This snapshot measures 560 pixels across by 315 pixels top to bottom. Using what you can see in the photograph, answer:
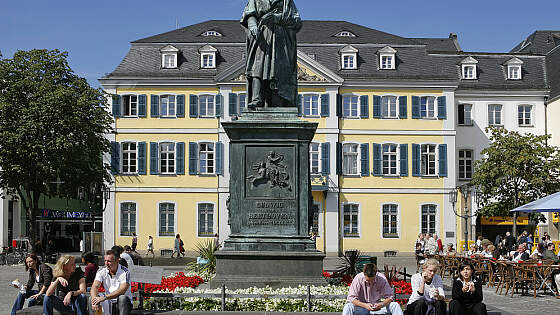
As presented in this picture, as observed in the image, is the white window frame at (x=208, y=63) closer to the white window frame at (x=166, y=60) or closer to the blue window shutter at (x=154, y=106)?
the white window frame at (x=166, y=60)

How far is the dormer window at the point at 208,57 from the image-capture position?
149ft

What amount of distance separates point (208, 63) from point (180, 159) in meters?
5.95

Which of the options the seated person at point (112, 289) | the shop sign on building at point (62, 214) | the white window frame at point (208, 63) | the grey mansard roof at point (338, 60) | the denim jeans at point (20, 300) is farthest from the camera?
the shop sign on building at point (62, 214)

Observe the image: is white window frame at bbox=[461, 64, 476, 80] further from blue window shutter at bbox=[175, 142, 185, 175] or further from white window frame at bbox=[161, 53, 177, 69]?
blue window shutter at bbox=[175, 142, 185, 175]

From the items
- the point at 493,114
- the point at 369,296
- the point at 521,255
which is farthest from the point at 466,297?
the point at 493,114

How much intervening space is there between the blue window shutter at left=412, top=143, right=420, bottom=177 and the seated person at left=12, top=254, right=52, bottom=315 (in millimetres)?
34197

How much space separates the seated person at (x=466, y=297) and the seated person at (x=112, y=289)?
427 cm

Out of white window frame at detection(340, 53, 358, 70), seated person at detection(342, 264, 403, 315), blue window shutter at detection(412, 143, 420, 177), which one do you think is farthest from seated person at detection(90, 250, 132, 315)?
white window frame at detection(340, 53, 358, 70)

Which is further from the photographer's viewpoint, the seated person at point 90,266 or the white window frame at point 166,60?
the white window frame at point 166,60

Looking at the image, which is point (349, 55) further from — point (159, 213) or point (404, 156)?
point (159, 213)

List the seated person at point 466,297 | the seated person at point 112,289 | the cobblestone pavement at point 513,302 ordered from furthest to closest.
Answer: the cobblestone pavement at point 513,302 → the seated person at point 466,297 → the seated person at point 112,289

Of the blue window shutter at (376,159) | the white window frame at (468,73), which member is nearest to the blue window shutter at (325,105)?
the blue window shutter at (376,159)

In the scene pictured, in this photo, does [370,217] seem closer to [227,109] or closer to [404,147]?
[404,147]

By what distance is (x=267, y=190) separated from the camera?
12.2 m
